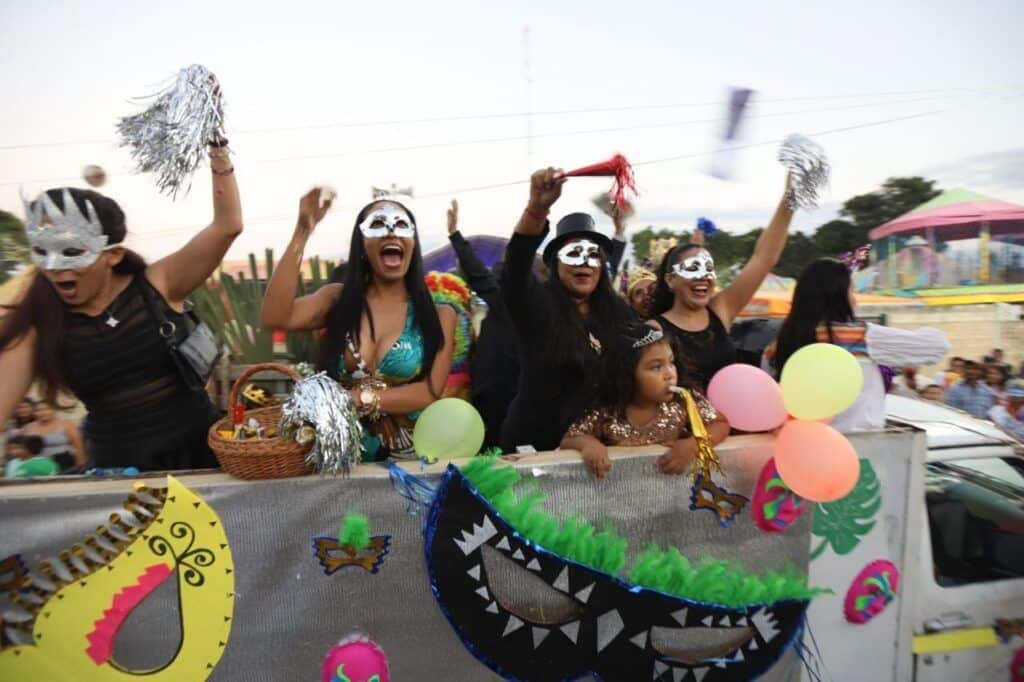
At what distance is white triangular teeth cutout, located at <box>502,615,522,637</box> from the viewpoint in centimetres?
210

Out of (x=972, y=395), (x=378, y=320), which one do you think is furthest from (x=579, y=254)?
(x=972, y=395)

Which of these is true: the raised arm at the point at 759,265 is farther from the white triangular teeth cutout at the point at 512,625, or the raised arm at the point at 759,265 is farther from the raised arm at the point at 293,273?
the raised arm at the point at 293,273

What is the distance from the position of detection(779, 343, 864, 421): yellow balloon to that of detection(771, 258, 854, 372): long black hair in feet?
2.63

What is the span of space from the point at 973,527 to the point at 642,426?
1.53 meters

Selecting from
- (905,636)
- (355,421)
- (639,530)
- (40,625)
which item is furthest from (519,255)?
(905,636)

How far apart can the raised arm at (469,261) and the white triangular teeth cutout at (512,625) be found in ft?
5.47

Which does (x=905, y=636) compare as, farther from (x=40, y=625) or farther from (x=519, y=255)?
(x=40, y=625)

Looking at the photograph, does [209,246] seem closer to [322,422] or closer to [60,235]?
[60,235]

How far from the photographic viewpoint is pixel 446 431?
2078mm

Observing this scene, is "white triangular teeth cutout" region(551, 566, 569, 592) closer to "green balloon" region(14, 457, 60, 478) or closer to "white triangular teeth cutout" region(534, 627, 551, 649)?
"white triangular teeth cutout" region(534, 627, 551, 649)

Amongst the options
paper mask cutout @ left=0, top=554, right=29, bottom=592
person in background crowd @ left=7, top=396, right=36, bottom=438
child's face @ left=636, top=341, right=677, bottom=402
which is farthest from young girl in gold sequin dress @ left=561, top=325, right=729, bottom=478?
person in background crowd @ left=7, top=396, right=36, bottom=438

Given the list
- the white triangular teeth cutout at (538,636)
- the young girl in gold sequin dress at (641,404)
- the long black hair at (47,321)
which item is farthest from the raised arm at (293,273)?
the white triangular teeth cutout at (538,636)

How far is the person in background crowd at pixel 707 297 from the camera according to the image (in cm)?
300

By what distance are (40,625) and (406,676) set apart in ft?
3.22
